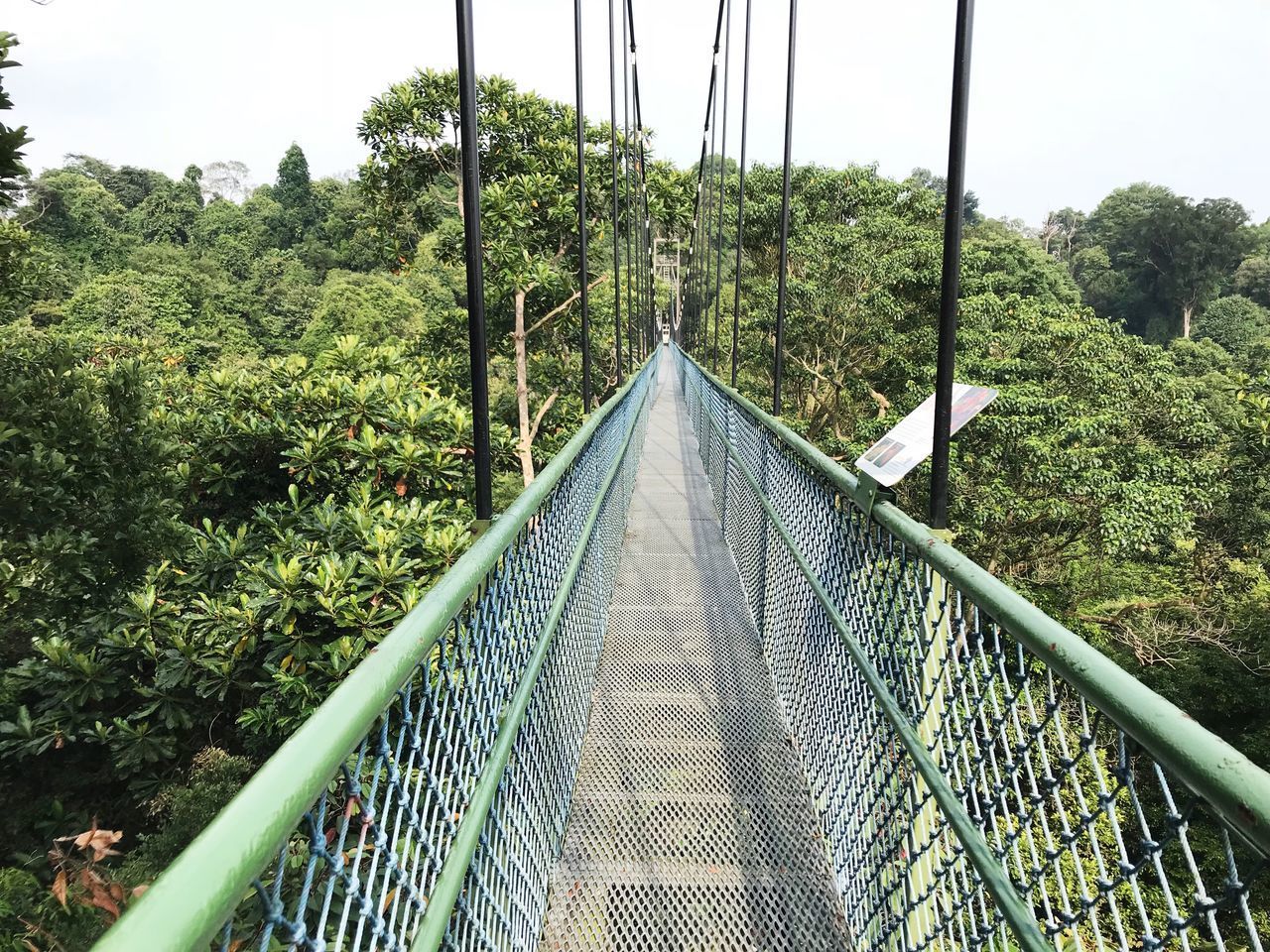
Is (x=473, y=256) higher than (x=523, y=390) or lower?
higher

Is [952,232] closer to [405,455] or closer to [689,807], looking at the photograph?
[689,807]

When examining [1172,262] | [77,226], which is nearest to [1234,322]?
[1172,262]

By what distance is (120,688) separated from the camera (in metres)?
3.84

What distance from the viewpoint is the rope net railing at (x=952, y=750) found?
2.07ft

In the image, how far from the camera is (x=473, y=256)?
174 cm

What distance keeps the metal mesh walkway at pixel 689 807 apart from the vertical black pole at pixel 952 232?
2.99 ft

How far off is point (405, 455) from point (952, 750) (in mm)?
3359

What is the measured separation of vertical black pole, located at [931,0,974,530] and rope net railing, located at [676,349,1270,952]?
0.52 feet

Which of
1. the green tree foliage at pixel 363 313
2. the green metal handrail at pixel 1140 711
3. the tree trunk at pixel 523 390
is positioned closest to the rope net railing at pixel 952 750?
the green metal handrail at pixel 1140 711

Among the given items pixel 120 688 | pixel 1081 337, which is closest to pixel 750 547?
pixel 120 688

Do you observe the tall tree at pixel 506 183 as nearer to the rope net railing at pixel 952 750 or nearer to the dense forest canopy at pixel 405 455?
the dense forest canopy at pixel 405 455

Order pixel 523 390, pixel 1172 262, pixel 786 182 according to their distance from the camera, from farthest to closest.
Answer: pixel 1172 262
pixel 523 390
pixel 786 182

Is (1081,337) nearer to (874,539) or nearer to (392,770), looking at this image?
(874,539)

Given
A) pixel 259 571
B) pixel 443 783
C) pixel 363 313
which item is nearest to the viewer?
pixel 443 783
